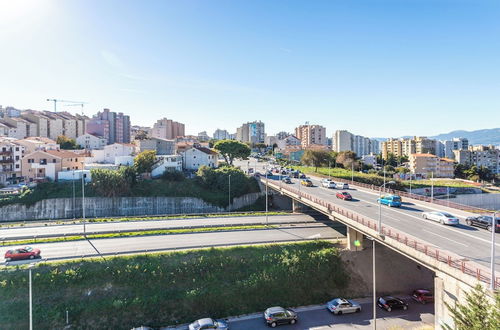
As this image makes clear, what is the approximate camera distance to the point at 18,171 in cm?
6019

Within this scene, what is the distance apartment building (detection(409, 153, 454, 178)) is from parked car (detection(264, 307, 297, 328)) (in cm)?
10073

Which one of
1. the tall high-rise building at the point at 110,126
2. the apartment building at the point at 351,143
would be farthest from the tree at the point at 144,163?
the apartment building at the point at 351,143

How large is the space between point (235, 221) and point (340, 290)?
16341 millimetres

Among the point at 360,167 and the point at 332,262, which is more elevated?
the point at 360,167

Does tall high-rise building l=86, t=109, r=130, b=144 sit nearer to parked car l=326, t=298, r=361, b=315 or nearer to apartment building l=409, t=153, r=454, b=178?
parked car l=326, t=298, r=361, b=315

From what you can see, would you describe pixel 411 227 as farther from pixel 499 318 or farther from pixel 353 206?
pixel 499 318

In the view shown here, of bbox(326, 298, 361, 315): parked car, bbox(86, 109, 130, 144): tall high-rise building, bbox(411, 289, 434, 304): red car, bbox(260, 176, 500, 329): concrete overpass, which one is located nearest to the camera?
bbox(260, 176, 500, 329): concrete overpass

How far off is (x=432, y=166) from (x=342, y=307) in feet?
331

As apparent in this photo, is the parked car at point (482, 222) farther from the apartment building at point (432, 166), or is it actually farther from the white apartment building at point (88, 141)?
the white apartment building at point (88, 141)

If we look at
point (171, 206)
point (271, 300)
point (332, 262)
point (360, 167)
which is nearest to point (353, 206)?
point (332, 262)

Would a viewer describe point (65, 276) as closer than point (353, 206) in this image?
Yes

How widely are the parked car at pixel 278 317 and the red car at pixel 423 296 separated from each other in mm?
13053

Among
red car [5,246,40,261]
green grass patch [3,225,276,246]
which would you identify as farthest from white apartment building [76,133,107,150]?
red car [5,246,40,261]

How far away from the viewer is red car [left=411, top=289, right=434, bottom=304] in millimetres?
27922
